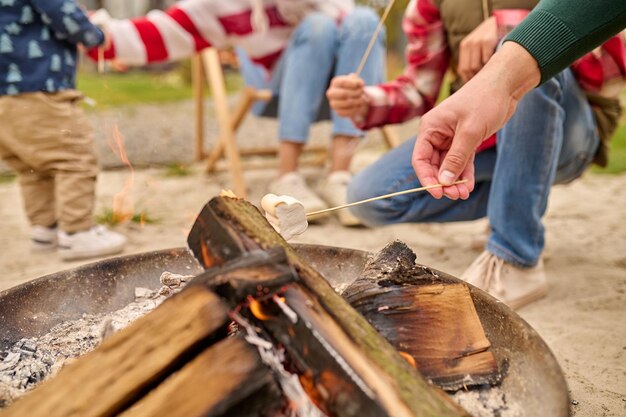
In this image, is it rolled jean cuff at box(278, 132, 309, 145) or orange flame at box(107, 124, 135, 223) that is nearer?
orange flame at box(107, 124, 135, 223)

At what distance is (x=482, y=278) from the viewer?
2.11 meters

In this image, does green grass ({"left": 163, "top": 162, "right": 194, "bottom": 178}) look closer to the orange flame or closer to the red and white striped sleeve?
the orange flame

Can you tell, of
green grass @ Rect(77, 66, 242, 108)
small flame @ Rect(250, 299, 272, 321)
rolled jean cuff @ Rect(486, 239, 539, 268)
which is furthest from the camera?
green grass @ Rect(77, 66, 242, 108)

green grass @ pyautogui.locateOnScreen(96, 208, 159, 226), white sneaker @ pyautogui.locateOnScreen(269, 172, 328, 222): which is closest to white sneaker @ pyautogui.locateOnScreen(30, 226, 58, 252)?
green grass @ pyautogui.locateOnScreen(96, 208, 159, 226)

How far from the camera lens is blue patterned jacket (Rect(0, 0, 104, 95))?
253cm

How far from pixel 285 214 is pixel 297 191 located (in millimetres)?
1996

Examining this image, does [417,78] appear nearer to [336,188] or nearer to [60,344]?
[336,188]

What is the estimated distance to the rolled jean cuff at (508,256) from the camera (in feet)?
6.73

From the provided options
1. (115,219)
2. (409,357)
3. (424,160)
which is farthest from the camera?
(115,219)

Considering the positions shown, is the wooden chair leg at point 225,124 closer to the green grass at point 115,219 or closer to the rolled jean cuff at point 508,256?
the green grass at point 115,219

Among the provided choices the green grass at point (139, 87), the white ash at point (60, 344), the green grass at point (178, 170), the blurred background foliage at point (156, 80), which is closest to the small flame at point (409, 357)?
the white ash at point (60, 344)

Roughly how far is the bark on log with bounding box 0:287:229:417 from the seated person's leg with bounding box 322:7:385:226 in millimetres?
2180

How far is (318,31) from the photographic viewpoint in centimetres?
329

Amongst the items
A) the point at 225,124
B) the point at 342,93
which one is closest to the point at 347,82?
the point at 342,93
